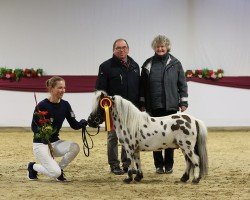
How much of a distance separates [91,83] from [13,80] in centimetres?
197

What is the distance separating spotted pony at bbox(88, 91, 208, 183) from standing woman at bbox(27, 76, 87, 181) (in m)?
0.53

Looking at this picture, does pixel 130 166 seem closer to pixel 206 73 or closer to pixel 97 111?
pixel 97 111

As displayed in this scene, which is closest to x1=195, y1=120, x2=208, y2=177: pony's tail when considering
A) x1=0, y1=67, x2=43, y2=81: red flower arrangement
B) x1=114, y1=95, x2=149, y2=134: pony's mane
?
x1=114, y1=95, x2=149, y2=134: pony's mane

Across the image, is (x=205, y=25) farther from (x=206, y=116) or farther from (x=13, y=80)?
(x=13, y=80)

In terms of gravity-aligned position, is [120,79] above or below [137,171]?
above

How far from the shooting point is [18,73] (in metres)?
14.7

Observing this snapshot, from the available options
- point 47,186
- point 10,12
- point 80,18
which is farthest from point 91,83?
point 47,186

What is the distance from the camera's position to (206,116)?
1462 centimetres

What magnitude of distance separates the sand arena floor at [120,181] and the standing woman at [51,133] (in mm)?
169

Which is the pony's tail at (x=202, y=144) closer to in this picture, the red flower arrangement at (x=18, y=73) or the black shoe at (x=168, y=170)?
the black shoe at (x=168, y=170)

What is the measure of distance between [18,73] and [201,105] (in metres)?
4.65

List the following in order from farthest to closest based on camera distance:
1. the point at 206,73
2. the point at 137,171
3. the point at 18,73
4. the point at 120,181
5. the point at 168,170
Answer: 1. the point at 18,73
2. the point at 206,73
3. the point at 168,170
4. the point at 120,181
5. the point at 137,171

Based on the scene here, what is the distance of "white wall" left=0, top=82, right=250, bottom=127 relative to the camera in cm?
1456

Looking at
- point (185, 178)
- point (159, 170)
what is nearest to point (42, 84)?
point (159, 170)
